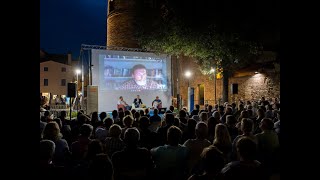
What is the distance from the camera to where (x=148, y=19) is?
82.0ft

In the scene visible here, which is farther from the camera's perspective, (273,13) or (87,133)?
(273,13)

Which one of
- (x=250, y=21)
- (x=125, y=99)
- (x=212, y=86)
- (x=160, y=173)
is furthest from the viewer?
(x=212, y=86)

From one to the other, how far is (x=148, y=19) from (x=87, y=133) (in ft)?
71.4

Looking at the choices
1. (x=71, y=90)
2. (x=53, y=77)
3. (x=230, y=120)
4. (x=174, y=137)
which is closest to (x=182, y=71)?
(x=71, y=90)

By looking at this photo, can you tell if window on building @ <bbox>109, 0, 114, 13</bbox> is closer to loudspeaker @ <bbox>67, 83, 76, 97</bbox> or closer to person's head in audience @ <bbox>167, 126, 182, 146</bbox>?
loudspeaker @ <bbox>67, 83, 76, 97</bbox>

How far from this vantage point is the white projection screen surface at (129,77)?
15016 millimetres

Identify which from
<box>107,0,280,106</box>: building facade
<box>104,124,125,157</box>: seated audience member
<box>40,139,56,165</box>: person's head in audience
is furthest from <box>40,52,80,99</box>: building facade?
<box>40,139,56,165</box>: person's head in audience

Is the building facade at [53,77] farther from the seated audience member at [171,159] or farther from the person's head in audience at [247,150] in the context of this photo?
the person's head in audience at [247,150]

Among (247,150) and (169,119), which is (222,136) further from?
(169,119)

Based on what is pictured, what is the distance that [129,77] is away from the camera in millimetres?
15711

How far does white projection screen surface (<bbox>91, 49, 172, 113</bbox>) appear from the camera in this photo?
49.3ft

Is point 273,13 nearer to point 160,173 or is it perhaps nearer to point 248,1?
point 248,1

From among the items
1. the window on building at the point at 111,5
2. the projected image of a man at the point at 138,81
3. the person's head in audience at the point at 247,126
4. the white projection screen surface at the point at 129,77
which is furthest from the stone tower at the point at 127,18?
the person's head in audience at the point at 247,126

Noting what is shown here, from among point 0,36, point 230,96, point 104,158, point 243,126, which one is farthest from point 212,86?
point 0,36
